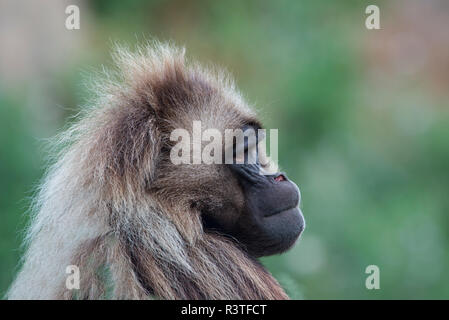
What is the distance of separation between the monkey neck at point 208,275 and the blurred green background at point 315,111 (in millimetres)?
1405

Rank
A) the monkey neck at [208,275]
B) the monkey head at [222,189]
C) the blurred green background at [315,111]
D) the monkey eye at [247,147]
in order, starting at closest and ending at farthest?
the monkey neck at [208,275], the monkey head at [222,189], the monkey eye at [247,147], the blurred green background at [315,111]

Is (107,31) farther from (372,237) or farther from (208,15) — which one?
(372,237)

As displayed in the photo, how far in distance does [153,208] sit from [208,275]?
44cm

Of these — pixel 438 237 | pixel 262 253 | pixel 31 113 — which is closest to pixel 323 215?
pixel 438 237

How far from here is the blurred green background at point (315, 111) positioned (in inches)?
313

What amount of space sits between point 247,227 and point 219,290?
44 centimetres

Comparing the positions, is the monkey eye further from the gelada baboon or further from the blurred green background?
the blurred green background

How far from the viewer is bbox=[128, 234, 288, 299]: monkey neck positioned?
3400 millimetres

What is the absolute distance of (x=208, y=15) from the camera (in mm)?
12727

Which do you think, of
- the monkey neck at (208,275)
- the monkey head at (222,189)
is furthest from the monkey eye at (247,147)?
the monkey neck at (208,275)

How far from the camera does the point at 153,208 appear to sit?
3564mm

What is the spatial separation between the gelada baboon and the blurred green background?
4.63ft

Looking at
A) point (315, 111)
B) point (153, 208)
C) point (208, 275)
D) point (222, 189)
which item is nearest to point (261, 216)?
point (222, 189)

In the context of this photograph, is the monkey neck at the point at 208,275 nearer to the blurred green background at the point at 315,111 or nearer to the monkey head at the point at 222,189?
the monkey head at the point at 222,189
